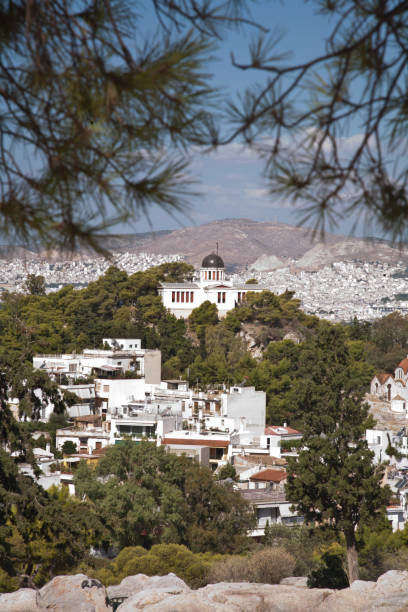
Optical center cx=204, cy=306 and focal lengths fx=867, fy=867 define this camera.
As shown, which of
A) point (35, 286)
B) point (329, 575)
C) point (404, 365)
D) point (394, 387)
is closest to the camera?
point (329, 575)

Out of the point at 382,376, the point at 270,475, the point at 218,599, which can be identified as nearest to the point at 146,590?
Result: the point at 218,599

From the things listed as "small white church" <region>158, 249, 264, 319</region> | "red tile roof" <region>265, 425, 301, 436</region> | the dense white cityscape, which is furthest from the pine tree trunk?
the dense white cityscape

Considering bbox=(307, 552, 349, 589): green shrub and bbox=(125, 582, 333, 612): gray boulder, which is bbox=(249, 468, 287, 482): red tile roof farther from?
bbox=(125, 582, 333, 612): gray boulder

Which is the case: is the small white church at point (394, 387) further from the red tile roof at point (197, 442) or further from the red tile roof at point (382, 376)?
the red tile roof at point (197, 442)

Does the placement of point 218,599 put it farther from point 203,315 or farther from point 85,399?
point 203,315

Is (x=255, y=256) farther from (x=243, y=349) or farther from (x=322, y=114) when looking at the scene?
(x=322, y=114)

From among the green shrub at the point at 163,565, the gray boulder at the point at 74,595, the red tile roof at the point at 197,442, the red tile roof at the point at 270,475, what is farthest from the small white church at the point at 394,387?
the gray boulder at the point at 74,595
